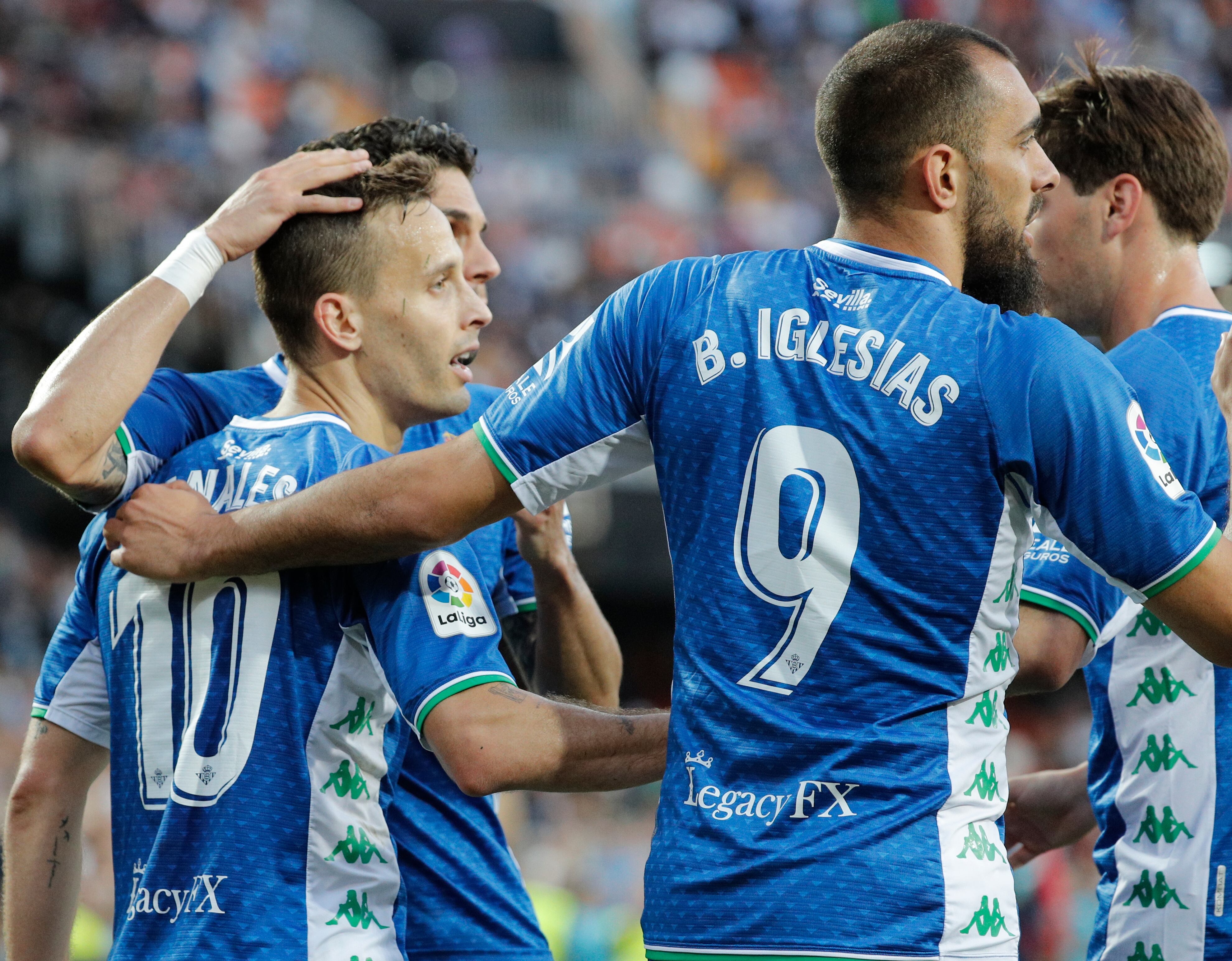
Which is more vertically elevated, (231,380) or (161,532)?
(231,380)

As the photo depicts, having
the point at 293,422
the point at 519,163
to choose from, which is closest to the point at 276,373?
the point at 293,422

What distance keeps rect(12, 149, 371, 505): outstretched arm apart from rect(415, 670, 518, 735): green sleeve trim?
81 centimetres

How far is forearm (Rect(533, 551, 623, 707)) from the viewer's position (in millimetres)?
3221

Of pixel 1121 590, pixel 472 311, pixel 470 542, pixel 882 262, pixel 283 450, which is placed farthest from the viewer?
pixel 472 311

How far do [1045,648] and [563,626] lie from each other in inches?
44.6

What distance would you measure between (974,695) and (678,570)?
1.64ft

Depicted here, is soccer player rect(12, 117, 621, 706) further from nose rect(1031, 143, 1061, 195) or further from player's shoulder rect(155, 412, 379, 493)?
nose rect(1031, 143, 1061, 195)

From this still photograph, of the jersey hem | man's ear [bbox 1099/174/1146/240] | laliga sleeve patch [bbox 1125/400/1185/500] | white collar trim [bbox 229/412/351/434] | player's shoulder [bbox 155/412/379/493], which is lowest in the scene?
Answer: the jersey hem

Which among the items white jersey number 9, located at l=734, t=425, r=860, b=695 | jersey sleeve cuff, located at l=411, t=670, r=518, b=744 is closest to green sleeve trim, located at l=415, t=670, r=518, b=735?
jersey sleeve cuff, located at l=411, t=670, r=518, b=744

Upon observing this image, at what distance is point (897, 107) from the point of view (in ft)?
7.43

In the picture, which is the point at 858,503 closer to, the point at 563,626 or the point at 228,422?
the point at 563,626

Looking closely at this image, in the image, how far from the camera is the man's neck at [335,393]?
283cm

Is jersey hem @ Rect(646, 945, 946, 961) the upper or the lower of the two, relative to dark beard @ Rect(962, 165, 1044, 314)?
lower

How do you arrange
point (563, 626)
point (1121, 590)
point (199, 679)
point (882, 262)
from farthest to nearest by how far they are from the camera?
1. point (563, 626)
2. point (1121, 590)
3. point (199, 679)
4. point (882, 262)
